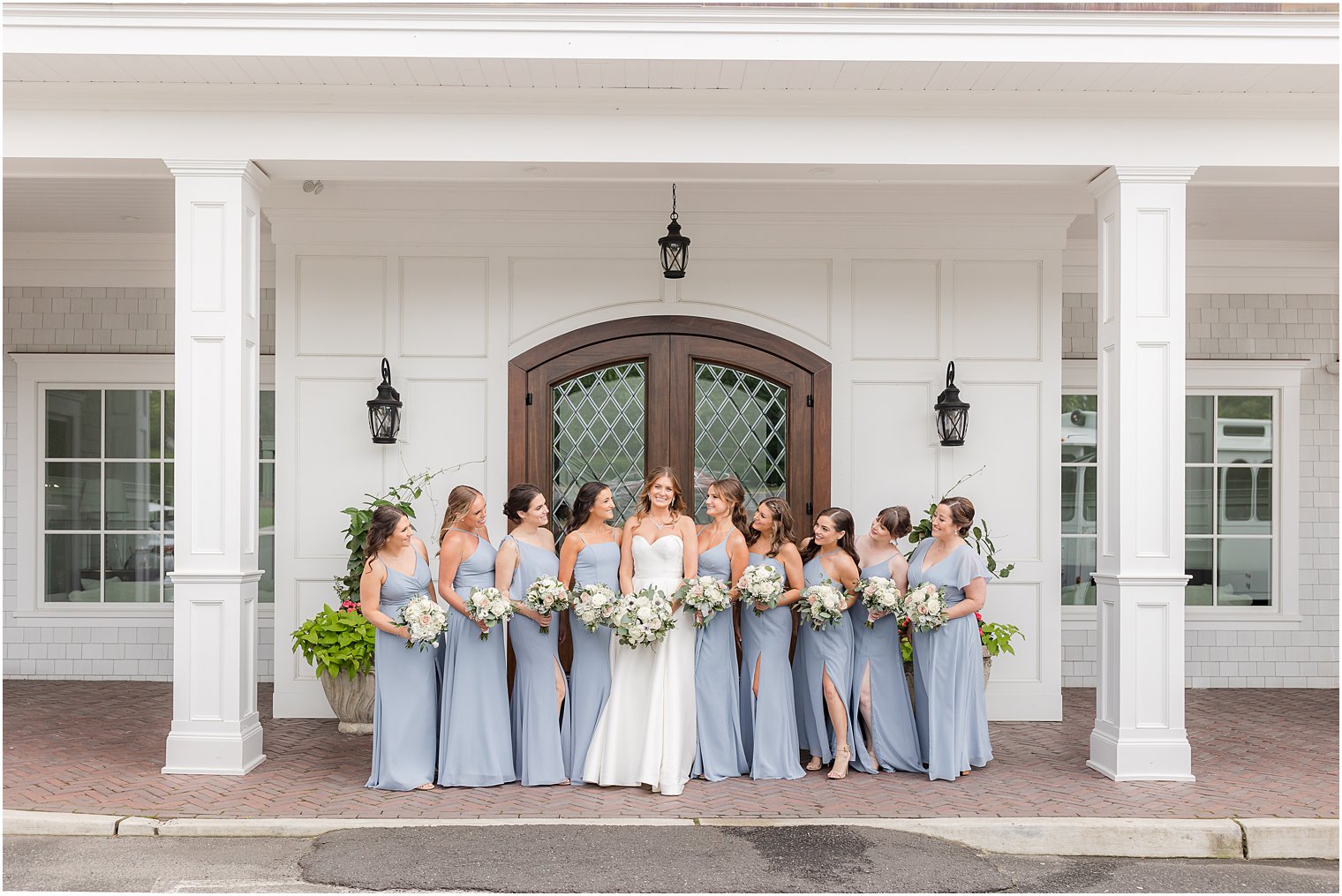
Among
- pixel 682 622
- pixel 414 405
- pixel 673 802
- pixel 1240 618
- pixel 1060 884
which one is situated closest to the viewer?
pixel 1060 884

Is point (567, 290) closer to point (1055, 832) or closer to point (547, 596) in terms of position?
point (547, 596)

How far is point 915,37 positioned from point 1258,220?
430cm

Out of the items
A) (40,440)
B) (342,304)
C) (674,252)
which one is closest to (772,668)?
(674,252)

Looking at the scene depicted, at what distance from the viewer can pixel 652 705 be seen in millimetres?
6324

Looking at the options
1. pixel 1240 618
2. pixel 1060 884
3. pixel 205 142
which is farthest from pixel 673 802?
pixel 1240 618

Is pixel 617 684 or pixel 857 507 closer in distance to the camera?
pixel 617 684

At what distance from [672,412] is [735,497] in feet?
5.71

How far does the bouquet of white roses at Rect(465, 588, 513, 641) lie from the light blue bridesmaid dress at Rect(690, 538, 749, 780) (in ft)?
3.51

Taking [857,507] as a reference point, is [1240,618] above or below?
below

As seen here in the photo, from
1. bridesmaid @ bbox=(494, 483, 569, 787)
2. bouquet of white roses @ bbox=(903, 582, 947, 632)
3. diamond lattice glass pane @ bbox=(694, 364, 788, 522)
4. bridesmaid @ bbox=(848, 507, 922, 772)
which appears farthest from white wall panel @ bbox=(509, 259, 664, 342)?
bouquet of white roses @ bbox=(903, 582, 947, 632)

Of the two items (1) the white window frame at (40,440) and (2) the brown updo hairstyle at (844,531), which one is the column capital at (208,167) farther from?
(2) the brown updo hairstyle at (844,531)

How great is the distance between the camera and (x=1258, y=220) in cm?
898

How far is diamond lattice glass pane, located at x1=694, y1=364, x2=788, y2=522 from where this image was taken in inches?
330

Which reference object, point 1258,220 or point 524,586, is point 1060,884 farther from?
point 1258,220
